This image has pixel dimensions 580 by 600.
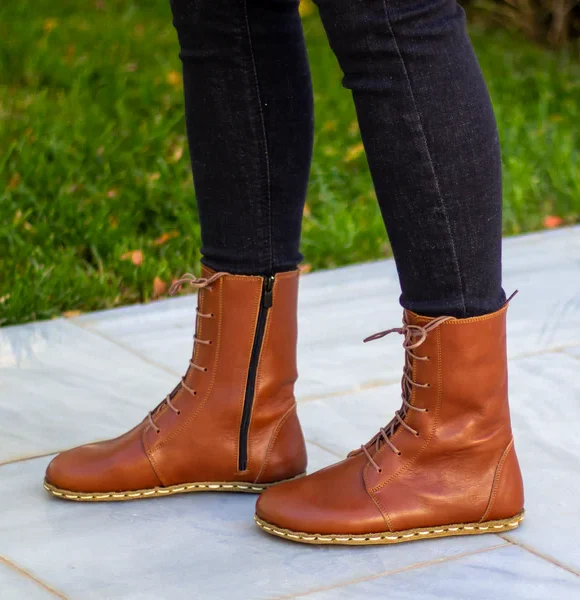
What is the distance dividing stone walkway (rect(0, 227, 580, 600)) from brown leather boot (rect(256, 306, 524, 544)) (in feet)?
0.10

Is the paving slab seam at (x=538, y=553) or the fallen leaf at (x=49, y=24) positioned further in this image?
the fallen leaf at (x=49, y=24)

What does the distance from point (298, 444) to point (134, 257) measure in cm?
122

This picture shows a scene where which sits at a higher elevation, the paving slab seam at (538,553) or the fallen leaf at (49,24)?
the fallen leaf at (49,24)

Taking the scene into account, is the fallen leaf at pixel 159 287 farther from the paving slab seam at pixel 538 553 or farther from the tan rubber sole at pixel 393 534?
the paving slab seam at pixel 538 553

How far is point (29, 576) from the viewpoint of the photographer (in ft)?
4.55

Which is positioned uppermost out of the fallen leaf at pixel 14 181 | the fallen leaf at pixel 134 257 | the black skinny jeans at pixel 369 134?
the black skinny jeans at pixel 369 134

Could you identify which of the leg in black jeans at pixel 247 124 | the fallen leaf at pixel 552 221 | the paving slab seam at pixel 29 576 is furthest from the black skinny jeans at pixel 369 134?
the fallen leaf at pixel 552 221

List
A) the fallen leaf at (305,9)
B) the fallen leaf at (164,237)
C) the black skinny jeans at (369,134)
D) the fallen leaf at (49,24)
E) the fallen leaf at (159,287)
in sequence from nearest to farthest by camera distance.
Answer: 1. the black skinny jeans at (369,134)
2. the fallen leaf at (159,287)
3. the fallen leaf at (164,237)
4. the fallen leaf at (49,24)
5. the fallen leaf at (305,9)

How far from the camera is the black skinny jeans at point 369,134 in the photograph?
1311 mm

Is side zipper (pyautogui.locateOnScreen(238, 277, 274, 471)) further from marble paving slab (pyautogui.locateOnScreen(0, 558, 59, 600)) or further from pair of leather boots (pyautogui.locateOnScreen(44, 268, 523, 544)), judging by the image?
marble paving slab (pyautogui.locateOnScreen(0, 558, 59, 600))

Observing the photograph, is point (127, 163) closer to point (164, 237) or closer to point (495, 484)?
point (164, 237)

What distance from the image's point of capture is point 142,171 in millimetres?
3273

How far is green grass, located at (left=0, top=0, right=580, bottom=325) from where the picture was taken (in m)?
2.70

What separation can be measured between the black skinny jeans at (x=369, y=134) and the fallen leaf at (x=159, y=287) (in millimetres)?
1071
